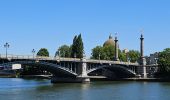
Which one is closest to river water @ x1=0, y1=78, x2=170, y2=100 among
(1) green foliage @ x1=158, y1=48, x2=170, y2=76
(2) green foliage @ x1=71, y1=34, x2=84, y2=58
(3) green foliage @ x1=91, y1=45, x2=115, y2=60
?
(1) green foliage @ x1=158, y1=48, x2=170, y2=76

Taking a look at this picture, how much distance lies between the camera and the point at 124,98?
51594 mm

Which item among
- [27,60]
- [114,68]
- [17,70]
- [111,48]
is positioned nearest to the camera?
[27,60]

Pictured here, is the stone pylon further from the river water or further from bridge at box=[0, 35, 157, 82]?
the river water

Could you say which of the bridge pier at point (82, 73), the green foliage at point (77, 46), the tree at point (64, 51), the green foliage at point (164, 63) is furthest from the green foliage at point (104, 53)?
the bridge pier at point (82, 73)

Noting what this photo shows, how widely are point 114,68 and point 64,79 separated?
1722 centimetres

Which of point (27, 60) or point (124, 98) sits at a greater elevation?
point (27, 60)

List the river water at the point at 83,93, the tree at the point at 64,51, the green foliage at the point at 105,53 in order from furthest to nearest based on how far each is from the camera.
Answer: the tree at the point at 64,51 < the green foliage at the point at 105,53 < the river water at the point at 83,93

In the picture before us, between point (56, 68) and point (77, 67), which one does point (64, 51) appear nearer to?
point (77, 67)

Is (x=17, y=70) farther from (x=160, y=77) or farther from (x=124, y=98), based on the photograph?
(x=124, y=98)

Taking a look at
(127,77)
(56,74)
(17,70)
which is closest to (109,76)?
(127,77)

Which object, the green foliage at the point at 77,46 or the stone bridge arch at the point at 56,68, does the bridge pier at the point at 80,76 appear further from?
the green foliage at the point at 77,46

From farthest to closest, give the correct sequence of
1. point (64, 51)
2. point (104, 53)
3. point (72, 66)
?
1. point (64, 51)
2. point (104, 53)
3. point (72, 66)

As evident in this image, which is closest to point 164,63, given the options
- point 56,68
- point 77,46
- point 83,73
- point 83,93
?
point 77,46

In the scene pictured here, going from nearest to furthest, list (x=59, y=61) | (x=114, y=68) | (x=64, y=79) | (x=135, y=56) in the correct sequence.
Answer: (x=59, y=61)
(x=64, y=79)
(x=114, y=68)
(x=135, y=56)
